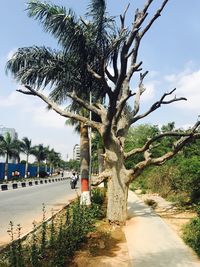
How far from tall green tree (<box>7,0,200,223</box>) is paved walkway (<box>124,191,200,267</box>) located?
3.35ft

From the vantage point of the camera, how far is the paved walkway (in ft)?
26.1

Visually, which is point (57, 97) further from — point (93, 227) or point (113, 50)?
point (93, 227)

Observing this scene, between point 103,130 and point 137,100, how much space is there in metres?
2.93

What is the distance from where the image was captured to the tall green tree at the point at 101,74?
41.5ft

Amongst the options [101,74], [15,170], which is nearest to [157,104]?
[101,74]

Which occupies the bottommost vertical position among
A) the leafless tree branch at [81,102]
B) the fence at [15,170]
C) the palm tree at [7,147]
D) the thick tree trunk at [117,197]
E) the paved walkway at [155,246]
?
the paved walkway at [155,246]

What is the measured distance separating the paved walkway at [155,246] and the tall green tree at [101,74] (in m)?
1.02

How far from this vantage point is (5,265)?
6559mm

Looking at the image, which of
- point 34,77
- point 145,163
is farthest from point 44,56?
point 145,163

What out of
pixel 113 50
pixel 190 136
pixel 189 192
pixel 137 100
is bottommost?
pixel 189 192

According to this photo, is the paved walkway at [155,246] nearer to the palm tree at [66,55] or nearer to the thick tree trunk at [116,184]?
the thick tree trunk at [116,184]

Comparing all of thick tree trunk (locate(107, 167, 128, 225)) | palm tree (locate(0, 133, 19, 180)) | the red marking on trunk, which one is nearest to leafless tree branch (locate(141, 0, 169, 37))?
thick tree trunk (locate(107, 167, 128, 225))

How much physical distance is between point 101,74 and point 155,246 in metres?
5.33

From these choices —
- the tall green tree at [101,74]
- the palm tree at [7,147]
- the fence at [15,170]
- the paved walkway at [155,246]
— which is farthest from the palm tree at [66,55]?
the palm tree at [7,147]
